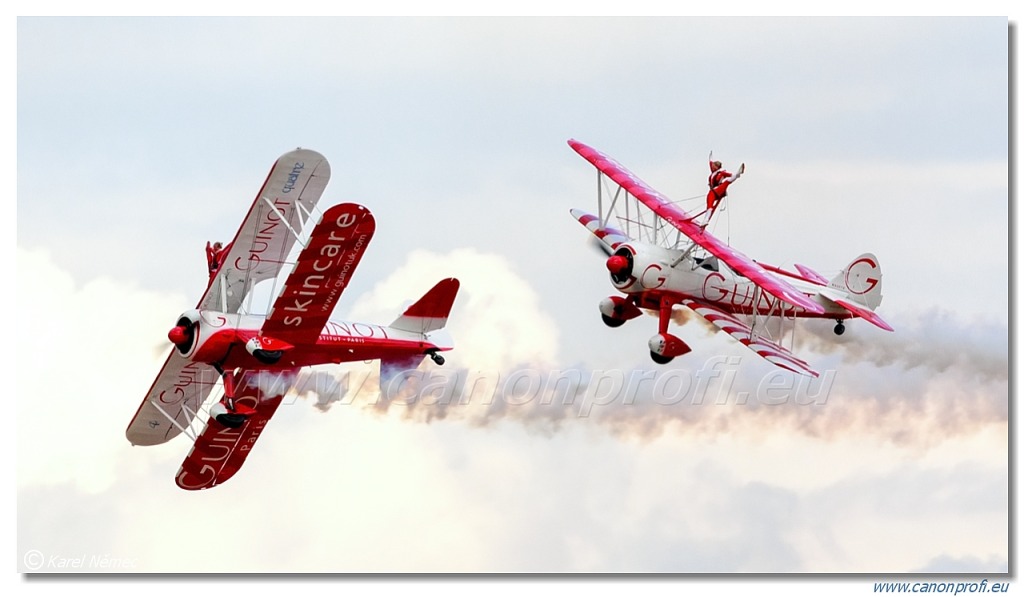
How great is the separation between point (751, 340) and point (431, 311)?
4432mm

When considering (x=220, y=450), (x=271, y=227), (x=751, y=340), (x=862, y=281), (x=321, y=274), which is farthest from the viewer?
(x=862, y=281)

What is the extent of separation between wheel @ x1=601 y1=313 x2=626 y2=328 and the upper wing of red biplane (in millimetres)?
4452

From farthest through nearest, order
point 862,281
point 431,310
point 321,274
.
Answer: point 862,281 → point 431,310 → point 321,274

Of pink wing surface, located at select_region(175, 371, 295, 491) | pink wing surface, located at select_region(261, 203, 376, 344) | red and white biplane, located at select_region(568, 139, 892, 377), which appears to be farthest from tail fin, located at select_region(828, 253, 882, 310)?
pink wing surface, located at select_region(175, 371, 295, 491)

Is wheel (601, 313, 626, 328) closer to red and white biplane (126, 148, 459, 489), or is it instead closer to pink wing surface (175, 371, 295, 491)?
red and white biplane (126, 148, 459, 489)

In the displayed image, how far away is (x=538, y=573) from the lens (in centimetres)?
2922

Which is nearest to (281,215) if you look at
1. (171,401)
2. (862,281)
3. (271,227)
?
(271,227)

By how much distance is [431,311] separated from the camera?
90.2 feet

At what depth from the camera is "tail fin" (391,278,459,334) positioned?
27.4 metres

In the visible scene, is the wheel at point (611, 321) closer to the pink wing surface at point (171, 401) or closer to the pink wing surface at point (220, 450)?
the pink wing surface at point (220, 450)

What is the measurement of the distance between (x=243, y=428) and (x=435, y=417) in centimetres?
277

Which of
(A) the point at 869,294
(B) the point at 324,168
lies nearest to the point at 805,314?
(A) the point at 869,294

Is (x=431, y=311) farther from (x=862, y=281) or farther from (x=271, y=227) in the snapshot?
(x=862, y=281)

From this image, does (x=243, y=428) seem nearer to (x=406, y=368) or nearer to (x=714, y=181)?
(x=406, y=368)
